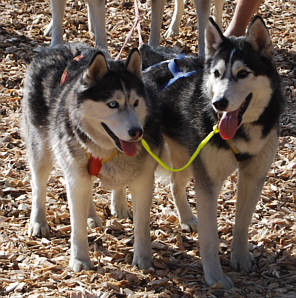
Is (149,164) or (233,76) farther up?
(233,76)

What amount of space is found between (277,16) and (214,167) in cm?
638

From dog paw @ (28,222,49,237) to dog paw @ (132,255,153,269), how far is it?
36.9 inches

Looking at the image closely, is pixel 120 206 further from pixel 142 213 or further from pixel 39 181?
pixel 142 213

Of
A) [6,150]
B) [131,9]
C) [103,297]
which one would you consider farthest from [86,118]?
[131,9]

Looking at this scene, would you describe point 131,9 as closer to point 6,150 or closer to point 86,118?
point 6,150

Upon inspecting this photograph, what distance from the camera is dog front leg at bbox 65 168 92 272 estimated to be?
4496mm

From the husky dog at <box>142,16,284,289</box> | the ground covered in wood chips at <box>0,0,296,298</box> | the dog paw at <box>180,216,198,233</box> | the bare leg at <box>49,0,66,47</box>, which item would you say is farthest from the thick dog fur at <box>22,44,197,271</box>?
the bare leg at <box>49,0,66,47</box>

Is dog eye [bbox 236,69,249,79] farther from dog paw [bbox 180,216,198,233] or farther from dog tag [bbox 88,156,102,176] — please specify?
dog paw [bbox 180,216,198,233]

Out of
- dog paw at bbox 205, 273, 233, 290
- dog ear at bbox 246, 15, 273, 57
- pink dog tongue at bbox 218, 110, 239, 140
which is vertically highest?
dog ear at bbox 246, 15, 273, 57

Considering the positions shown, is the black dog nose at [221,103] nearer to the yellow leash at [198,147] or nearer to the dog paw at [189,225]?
the yellow leash at [198,147]

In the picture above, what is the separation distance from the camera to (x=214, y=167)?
14.5 feet

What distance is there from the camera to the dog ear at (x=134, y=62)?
14.3 feet

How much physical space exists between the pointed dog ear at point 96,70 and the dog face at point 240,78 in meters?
0.76

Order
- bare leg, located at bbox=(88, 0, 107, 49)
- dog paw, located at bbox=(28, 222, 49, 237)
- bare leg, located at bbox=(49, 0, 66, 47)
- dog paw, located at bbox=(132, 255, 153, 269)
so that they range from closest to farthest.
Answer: dog paw, located at bbox=(132, 255, 153, 269), dog paw, located at bbox=(28, 222, 49, 237), bare leg, located at bbox=(88, 0, 107, 49), bare leg, located at bbox=(49, 0, 66, 47)
